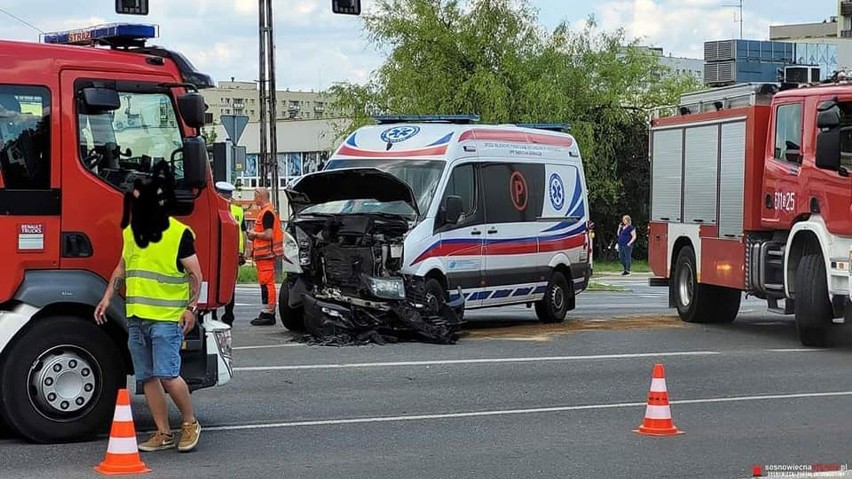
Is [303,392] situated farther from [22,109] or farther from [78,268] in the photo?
[22,109]

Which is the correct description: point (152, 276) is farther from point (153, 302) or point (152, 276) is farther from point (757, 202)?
point (757, 202)

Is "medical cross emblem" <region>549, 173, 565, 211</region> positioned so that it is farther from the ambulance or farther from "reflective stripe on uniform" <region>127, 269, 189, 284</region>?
"reflective stripe on uniform" <region>127, 269, 189, 284</region>

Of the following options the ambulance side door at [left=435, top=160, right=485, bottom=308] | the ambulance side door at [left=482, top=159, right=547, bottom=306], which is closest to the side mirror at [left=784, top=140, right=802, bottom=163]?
the ambulance side door at [left=482, top=159, right=547, bottom=306]

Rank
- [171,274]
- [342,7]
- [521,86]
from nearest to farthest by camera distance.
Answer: [171,274], [342,7], [521,86]

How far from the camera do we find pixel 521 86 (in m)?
42.6

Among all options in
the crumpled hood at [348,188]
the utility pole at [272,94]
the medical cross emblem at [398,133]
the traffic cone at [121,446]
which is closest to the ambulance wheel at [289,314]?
the crumpled hood at [348,188]

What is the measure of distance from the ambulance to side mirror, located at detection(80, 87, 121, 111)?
234 inches

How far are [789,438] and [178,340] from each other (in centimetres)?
440

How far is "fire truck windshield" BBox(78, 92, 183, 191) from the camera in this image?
8.55 metres

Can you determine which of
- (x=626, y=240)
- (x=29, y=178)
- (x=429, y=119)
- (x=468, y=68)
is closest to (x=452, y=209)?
(x=429, y=119)

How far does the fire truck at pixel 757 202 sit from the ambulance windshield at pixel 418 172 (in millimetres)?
3960

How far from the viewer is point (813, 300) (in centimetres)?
1419

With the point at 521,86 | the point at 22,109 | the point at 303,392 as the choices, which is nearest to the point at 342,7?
the point at 303,392

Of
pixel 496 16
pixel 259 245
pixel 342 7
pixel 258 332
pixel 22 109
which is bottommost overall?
pixel 258 332
